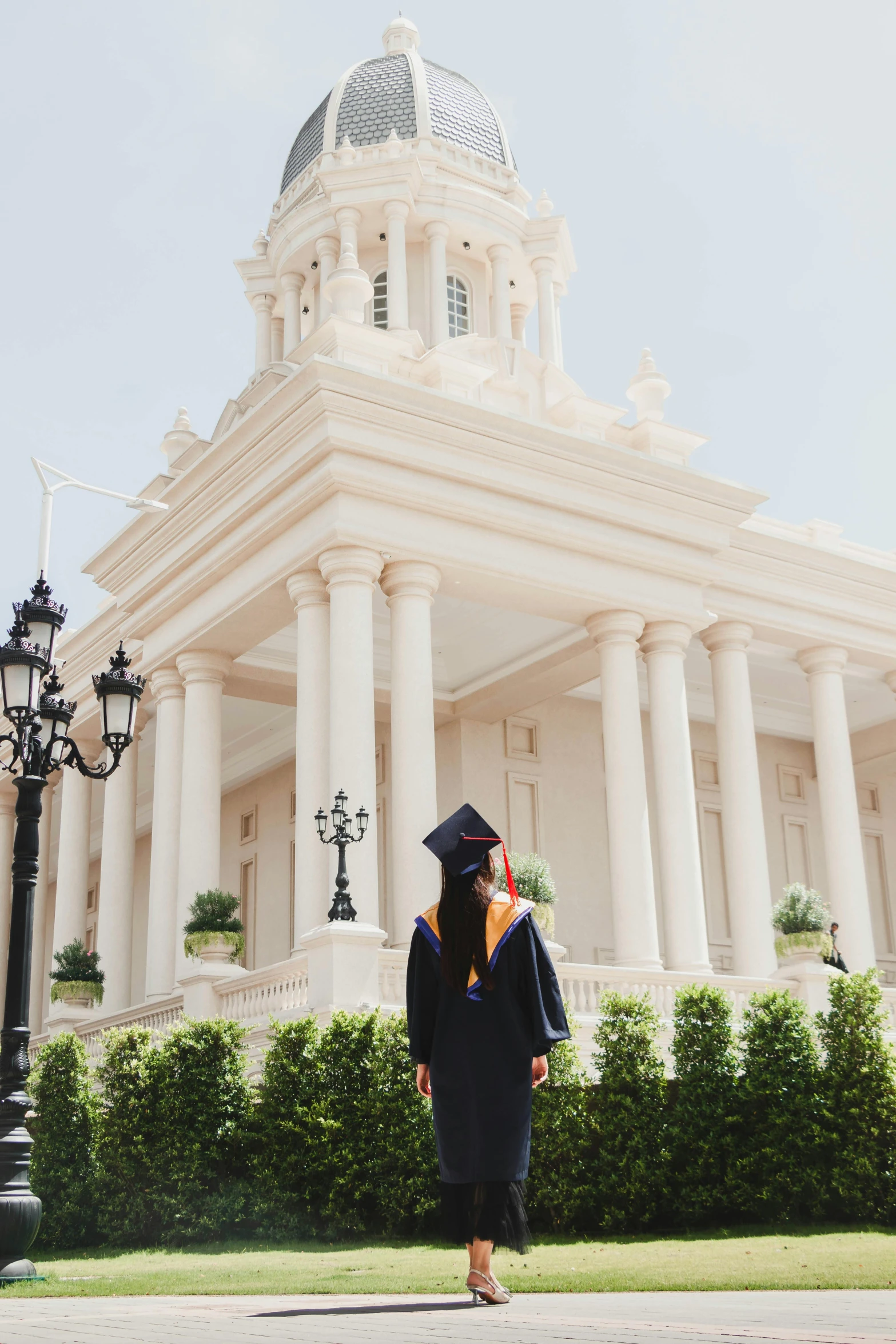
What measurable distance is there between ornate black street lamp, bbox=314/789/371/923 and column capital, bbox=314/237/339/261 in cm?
1763

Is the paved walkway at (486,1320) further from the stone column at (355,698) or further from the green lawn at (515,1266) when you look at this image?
the stone column at (355,698)

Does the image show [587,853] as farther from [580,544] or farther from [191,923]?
[191,923]

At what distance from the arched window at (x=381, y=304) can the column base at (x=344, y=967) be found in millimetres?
17773

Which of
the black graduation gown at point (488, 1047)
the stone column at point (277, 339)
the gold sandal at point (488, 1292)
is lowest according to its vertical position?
the gold sandal at point (488, 1292)

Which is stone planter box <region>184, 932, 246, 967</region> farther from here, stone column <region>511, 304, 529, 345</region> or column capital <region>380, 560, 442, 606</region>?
stone column <region>511, 304, 529, 345</region>

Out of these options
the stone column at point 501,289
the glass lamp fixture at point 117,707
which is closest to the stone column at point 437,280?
the stone column at point 501,289

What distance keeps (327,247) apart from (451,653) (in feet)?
36.2

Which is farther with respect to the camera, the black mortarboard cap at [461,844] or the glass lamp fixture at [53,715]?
the glass lamp fixture at [53,715]

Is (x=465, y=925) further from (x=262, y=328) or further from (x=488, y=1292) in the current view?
(x=262, y=328)

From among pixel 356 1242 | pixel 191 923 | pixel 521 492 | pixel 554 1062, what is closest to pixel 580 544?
pixel 521 492

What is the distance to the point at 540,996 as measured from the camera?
6.30 meters

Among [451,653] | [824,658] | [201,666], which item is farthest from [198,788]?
[824,658]

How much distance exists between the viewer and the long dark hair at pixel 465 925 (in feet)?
20.8

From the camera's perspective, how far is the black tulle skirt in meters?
6.07
